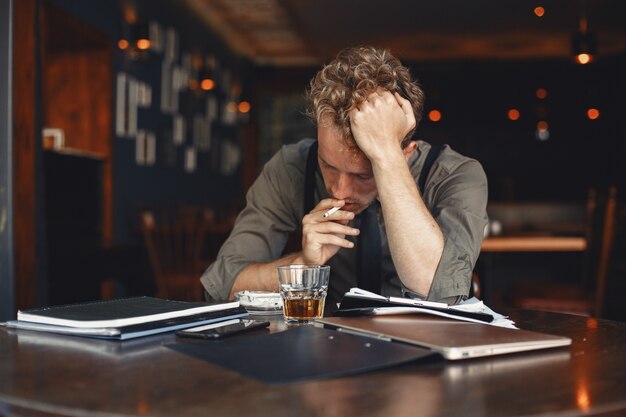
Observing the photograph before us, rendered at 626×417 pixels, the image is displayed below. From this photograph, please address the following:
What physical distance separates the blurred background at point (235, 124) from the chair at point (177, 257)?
0.02 metres

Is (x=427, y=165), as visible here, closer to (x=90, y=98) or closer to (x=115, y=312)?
(x=115, y=312)

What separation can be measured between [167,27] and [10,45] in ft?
12.9

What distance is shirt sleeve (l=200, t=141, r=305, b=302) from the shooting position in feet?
6.51

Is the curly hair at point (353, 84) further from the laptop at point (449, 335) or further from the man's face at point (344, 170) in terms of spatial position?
the laptop at point (449, 335)

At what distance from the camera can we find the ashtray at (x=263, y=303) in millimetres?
1512

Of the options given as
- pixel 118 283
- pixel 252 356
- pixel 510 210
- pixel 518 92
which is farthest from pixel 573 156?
pixel 252 356

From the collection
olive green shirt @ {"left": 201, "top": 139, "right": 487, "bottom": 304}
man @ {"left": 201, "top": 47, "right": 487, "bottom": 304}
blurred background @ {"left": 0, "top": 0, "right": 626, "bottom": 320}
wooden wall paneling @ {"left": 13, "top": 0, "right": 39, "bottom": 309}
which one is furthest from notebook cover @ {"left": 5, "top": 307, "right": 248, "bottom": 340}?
wooden wall paneling @ {"left": 13, "top": 0, "right": 39, "bottom": 309}

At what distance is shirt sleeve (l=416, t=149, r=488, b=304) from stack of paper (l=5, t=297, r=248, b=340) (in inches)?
17.4

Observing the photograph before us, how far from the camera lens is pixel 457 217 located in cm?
168

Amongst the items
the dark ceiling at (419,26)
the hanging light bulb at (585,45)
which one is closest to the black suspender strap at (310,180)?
the hanging light bulb at (585,45)

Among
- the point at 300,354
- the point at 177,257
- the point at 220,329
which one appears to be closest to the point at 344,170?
the point at 220,329

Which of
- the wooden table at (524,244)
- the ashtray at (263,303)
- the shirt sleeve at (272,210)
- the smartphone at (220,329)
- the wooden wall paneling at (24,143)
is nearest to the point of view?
the smartphone at (220,329)

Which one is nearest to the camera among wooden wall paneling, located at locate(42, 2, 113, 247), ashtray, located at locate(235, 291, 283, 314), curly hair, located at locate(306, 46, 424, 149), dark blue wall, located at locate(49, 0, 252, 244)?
ashtray, located at locate(235, 291, 283, 314)

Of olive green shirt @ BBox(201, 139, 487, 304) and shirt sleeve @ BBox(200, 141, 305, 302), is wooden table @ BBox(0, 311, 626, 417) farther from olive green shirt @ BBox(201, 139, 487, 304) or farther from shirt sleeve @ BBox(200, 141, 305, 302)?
shirt sleeve @ BBox(200, 141, 305, 302)
